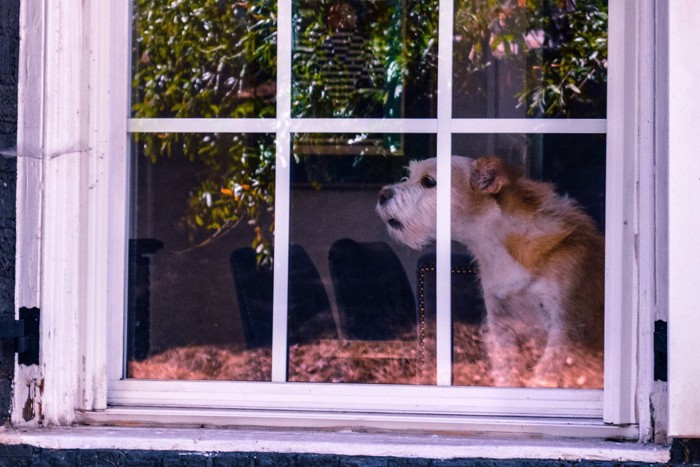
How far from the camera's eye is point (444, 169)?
9.04 ft

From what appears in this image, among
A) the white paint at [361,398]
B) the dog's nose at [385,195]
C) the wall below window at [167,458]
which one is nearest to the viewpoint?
the wall below window at [167,458]

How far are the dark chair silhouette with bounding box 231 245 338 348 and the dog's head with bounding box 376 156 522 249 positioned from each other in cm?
31

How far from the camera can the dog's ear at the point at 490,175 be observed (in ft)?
9.19

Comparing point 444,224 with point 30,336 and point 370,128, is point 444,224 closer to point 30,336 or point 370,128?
point 370,128

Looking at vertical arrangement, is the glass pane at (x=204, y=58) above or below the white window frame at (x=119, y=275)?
above

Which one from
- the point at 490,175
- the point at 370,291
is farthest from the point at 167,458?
the point at 490,175

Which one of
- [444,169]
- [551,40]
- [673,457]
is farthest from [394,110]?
[673,457]

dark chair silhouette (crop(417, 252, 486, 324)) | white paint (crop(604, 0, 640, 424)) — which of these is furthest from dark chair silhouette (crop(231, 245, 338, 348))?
white paint (crop(604, 0, 640, 424))

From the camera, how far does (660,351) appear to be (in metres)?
2.34

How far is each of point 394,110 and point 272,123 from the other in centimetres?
39

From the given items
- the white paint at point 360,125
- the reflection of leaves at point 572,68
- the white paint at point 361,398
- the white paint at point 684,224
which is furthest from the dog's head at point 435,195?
the white paint at point 684,224

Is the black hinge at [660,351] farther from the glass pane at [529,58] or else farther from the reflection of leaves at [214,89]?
the reflection of leaves at [214,89]

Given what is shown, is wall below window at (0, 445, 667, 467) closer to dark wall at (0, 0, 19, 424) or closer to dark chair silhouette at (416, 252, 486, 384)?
dark wall at (0, 0, 19, 424)

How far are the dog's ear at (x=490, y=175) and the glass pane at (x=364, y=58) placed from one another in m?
0.24
